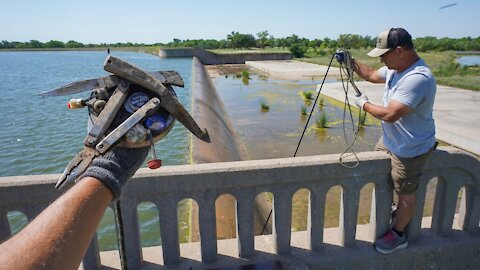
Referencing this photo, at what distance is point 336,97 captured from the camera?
64.2 ft

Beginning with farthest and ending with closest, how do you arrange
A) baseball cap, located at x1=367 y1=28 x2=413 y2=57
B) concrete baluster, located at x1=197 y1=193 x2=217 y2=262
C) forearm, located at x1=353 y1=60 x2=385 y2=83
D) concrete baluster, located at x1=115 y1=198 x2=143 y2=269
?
1. forearm, located at x1=353 y1=60 x2=385 y2=83
2. baseball cap, located at x1=367 y1=28 x2=413 y2=57
3. concrete baluster, located at x1=197 y1=193 x2=217 y2=262
4. concrete baluster, located at x1=115 y1=198 x2=143 y2=269

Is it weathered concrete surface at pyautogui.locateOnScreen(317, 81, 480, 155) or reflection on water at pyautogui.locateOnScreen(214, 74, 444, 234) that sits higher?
weathered concrete surface at pyautogui.locateOnScreen(317, 81, 480, 155)

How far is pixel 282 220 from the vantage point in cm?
309

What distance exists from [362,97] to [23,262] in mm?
3243

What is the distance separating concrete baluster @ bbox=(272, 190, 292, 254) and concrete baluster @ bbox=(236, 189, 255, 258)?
211mm

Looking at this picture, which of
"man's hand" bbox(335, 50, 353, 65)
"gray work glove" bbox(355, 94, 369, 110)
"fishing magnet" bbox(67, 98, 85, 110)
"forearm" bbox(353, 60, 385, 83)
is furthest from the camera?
"forearm" bbox(353, 60, 385, 83)

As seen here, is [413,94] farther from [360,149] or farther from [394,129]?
[360,149]

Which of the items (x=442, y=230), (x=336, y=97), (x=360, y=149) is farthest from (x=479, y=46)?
(x=442, y=230)

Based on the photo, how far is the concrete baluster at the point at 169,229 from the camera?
2.85 meters

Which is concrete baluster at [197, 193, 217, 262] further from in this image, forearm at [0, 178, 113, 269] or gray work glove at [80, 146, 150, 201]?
forearm at [0, 178, 113, 269]

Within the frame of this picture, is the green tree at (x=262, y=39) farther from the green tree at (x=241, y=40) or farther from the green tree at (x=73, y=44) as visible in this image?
the green tree at (x=73, y=44)

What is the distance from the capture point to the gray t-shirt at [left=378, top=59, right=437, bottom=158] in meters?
3.03

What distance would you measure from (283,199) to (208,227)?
66 centimetres

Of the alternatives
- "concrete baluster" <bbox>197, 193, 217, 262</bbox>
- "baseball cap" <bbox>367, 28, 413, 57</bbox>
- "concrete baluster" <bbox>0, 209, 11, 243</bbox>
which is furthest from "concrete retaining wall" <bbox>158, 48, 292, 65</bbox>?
"concrete baluster" <bbox>0, 209, 11, 243</bbox>
